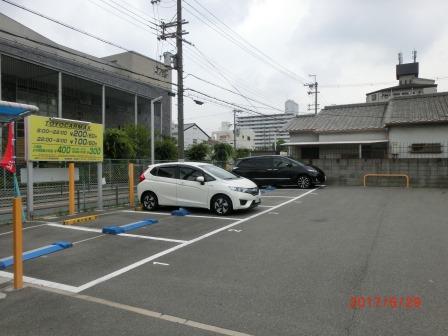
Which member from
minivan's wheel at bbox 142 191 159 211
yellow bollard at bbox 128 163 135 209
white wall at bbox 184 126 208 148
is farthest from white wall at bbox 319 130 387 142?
white wall at bbox 184 126 208 148

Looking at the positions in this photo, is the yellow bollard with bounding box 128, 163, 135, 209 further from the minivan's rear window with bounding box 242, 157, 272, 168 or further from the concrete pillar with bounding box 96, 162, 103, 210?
the minivan's rear window with bounding box 242, 157, 272, 168

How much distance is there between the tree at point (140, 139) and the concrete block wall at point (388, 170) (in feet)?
38.2

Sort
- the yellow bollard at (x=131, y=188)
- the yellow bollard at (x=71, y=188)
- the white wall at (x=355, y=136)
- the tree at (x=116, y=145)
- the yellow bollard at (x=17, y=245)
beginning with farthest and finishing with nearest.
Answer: the white wall at (x=355, y=136) → the tree at (x=116, y=145) → the yellow bollard at (x=131, y=188) → the yellow bollard at (x=71, y=188) → the yellow bollard at (x=17, y=245)

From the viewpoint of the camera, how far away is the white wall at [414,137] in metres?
20.6

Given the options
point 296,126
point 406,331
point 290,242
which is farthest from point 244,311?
point 296,126

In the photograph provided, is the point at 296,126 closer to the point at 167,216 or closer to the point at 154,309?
the point at 167,216

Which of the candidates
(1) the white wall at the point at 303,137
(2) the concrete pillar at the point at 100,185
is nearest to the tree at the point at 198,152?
(1) the white wall at the point at 303,137

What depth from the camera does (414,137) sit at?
2131cm

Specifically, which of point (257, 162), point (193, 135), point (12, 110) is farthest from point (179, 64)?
point (193, 135)

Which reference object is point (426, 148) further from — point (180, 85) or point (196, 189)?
point (196, 189)

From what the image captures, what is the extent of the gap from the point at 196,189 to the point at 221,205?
3.02 feet
